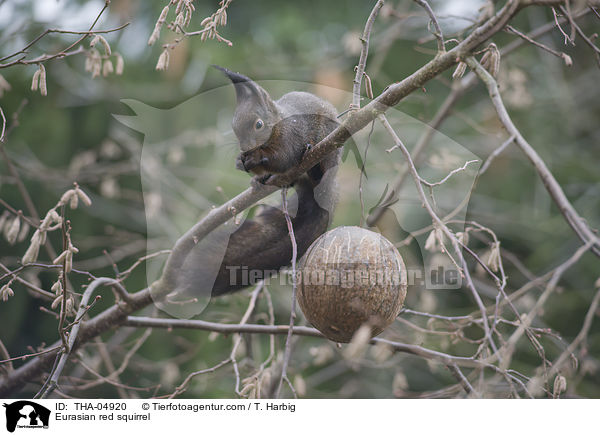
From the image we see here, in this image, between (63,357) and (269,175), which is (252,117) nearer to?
(269,175)

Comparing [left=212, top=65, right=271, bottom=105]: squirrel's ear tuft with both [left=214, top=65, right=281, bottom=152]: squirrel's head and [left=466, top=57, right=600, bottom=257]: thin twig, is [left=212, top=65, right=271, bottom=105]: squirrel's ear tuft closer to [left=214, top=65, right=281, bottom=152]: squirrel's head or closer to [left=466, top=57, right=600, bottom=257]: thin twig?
[left=214, top=65, right=281, bottom=152]: squirrel's head

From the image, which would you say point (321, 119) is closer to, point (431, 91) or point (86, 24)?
point (86, 24)

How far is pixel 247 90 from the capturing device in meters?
1.73

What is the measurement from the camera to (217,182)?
3.46 m

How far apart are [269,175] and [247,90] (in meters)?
0.29

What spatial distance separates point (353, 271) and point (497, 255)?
426 mm

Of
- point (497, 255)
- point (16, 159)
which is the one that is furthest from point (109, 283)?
point (16, 159)

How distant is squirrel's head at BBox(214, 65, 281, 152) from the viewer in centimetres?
175

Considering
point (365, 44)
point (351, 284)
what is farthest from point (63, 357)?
point (365, 44)
